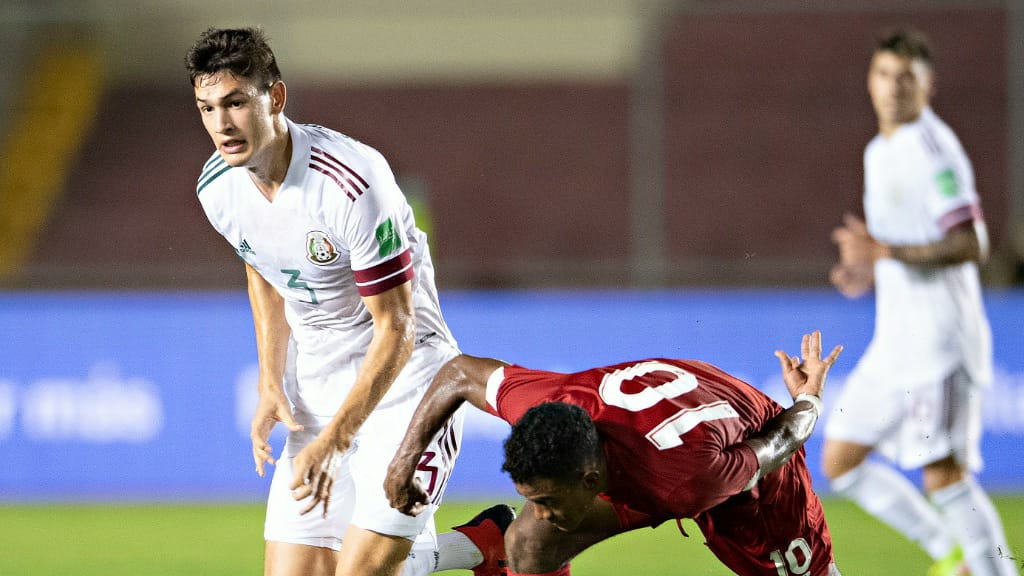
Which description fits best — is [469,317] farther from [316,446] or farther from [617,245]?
[617,245]

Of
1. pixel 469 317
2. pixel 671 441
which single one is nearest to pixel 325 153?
pixel 671 441

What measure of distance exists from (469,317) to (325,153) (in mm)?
4848

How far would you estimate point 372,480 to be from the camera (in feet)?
14.2

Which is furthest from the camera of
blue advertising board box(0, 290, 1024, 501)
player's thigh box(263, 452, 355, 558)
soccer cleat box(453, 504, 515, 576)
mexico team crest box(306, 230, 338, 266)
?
blue advertising board box(0, 290, 1024, 501)

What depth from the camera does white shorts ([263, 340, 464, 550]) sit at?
427 cm

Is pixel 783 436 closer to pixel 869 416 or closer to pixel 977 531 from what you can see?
pixel 977 531

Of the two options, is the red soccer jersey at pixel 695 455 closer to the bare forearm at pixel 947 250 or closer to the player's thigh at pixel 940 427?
the player's thigh at pixel 940 427

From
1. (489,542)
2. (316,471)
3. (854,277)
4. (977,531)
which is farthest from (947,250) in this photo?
(316,471)

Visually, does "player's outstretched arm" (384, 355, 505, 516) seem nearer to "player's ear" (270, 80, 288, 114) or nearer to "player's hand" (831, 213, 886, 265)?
"player's ear" (270, 80, 288, 114)

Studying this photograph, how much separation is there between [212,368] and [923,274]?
15.0 feet

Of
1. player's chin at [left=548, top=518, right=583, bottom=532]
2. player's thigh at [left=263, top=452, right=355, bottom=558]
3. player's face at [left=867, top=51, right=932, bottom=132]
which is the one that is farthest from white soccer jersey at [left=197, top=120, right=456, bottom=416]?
player's face at [left=867, top=51, right=932, bottom=132]

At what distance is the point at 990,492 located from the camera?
8641 mm

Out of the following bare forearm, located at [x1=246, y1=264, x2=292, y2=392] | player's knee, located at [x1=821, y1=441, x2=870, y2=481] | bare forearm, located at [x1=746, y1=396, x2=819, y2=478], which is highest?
bare forearm, located at [x1=246, y1=264, x2=292, y2=392]

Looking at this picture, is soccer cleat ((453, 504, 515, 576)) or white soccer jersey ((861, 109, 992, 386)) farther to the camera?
white soccer jersey ((861, 109, 992, 386))
